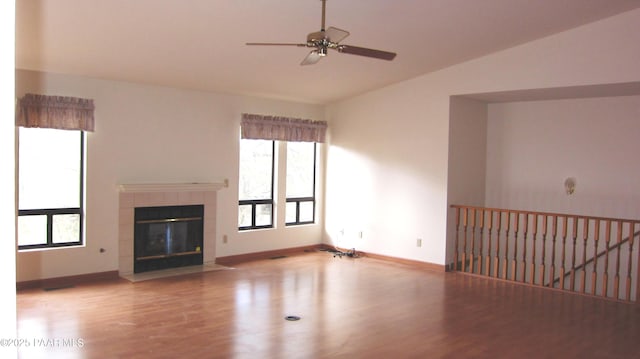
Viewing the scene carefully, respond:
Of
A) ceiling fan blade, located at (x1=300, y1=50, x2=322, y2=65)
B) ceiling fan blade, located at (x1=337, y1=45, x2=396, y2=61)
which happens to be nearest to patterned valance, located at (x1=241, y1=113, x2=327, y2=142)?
ceiling fan blade, located at (x1=300, y1=50, x2=322, y2=65)

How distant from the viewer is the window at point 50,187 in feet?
19.2

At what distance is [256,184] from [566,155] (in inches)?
A: 179

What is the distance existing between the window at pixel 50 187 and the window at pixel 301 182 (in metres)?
3.31

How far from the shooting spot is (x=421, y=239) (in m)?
7.54

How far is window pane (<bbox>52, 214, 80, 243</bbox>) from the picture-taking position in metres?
6.05

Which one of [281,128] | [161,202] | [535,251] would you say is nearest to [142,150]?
[161,202]

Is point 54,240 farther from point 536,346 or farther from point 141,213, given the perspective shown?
point 536,346

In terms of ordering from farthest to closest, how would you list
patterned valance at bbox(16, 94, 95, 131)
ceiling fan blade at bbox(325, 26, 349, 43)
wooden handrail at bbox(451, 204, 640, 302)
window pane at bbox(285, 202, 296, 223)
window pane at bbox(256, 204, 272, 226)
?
window pane at bbox(285, 202, 296, 223) < window pane at bbox(256, 204, 272, 226) < wooden handrail at bbox(451, 204, 640, 302) < patterned valance at bbox(16, 94, 95, 131) < ceiling fan blade at bbox(325, 26, 349, 43)

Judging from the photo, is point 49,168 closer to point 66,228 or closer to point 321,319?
point 66,228

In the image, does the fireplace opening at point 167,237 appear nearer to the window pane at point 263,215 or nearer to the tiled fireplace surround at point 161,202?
the tiled fireplace surround at point 161,202

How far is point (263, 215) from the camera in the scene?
8.16 m

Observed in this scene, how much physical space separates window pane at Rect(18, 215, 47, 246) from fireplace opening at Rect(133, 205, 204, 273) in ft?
3.46

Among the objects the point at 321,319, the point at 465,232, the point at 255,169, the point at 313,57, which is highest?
the point at 313,57
